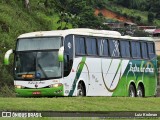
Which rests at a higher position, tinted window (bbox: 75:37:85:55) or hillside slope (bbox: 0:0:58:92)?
hillside slope (bbox: 0:0:58:92)

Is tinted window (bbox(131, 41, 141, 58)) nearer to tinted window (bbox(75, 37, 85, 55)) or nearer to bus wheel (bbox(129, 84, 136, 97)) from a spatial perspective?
bus wheel (bbox(129, 84, 136, 97))

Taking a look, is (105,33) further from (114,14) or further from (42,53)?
(114,14)

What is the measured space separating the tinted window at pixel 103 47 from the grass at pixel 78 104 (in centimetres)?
438

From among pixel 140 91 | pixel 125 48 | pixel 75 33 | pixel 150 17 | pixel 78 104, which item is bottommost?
pixel 78 104

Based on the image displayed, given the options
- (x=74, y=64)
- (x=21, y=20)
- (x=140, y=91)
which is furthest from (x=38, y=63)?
(x=21, y=20)

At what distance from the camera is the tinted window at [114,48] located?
1135 inches

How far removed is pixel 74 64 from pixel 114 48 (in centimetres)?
427

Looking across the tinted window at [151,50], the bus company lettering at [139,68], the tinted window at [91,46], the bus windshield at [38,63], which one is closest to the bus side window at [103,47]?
the tinted window at [91,46]

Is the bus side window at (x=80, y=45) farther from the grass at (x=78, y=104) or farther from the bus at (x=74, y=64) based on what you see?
the grass at (x=78, y=104)

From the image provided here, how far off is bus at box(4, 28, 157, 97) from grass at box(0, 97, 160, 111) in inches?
117

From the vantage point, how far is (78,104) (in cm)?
2011

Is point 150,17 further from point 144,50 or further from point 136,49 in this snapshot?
point 136,49

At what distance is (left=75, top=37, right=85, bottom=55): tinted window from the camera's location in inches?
1018

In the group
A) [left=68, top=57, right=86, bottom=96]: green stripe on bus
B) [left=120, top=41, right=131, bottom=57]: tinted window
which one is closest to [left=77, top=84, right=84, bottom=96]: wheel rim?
[left=68, top=57, right=86, bottom=96]: green stripe on bus
